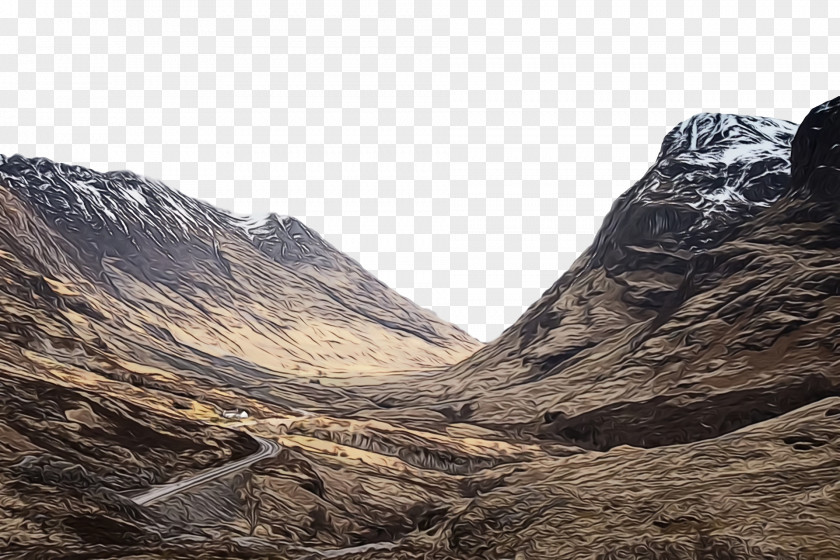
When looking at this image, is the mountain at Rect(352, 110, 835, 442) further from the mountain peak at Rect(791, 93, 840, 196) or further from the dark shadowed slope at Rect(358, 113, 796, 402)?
the mountain peak at Rect(791, 93, 840, 196)

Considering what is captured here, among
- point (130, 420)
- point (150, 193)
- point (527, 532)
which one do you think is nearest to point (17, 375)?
point (130, 420)

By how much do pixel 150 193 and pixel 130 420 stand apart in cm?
4838

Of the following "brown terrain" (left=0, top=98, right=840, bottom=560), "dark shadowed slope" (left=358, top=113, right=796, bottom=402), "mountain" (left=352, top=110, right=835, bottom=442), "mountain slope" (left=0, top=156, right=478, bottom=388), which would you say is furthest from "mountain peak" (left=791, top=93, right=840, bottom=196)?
"mountain slope" (left=0, top=156, right=478, bottom=388)

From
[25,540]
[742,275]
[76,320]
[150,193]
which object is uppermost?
[150,193]

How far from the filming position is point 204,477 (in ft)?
96.6

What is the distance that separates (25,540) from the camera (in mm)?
23250

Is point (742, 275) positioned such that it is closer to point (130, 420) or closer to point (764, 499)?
point (764, 499)

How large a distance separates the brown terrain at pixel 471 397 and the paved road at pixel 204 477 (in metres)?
0.19

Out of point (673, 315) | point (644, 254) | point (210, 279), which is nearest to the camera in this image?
point (673, 315)

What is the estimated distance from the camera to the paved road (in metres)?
27.6

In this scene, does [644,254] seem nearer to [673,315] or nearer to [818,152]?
[673,315]

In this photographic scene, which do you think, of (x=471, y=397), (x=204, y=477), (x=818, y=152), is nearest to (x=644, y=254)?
(x=818, y=152)

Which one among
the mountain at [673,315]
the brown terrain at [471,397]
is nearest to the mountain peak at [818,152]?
the brown terrain at [471,397]

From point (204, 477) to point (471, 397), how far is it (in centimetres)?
2001
